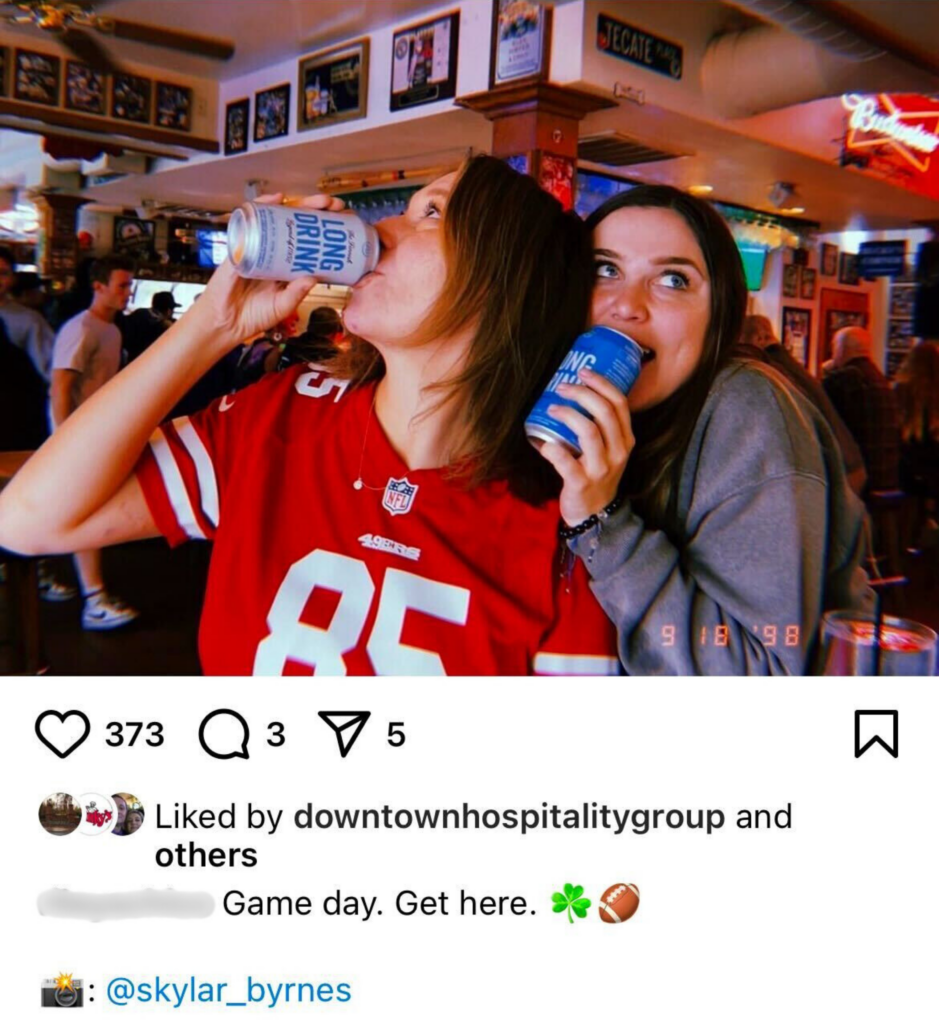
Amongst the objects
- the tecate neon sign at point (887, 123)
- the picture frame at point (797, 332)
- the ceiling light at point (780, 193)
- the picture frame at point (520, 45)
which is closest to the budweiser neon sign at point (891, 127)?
the tecate neon sign at point (887, 123)

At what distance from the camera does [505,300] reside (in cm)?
71

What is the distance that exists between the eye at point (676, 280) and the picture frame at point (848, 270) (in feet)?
1.33

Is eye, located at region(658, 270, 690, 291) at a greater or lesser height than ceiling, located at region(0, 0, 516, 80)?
lesser

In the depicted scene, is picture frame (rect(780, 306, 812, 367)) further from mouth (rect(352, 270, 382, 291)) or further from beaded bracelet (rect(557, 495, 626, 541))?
mouth (rect(352, 270, 382, 291))

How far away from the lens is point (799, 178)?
137 cm

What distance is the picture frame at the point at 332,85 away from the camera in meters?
0.97

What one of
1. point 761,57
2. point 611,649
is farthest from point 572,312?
point 761,57

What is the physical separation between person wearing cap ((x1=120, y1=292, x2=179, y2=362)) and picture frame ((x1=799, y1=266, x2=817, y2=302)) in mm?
741
